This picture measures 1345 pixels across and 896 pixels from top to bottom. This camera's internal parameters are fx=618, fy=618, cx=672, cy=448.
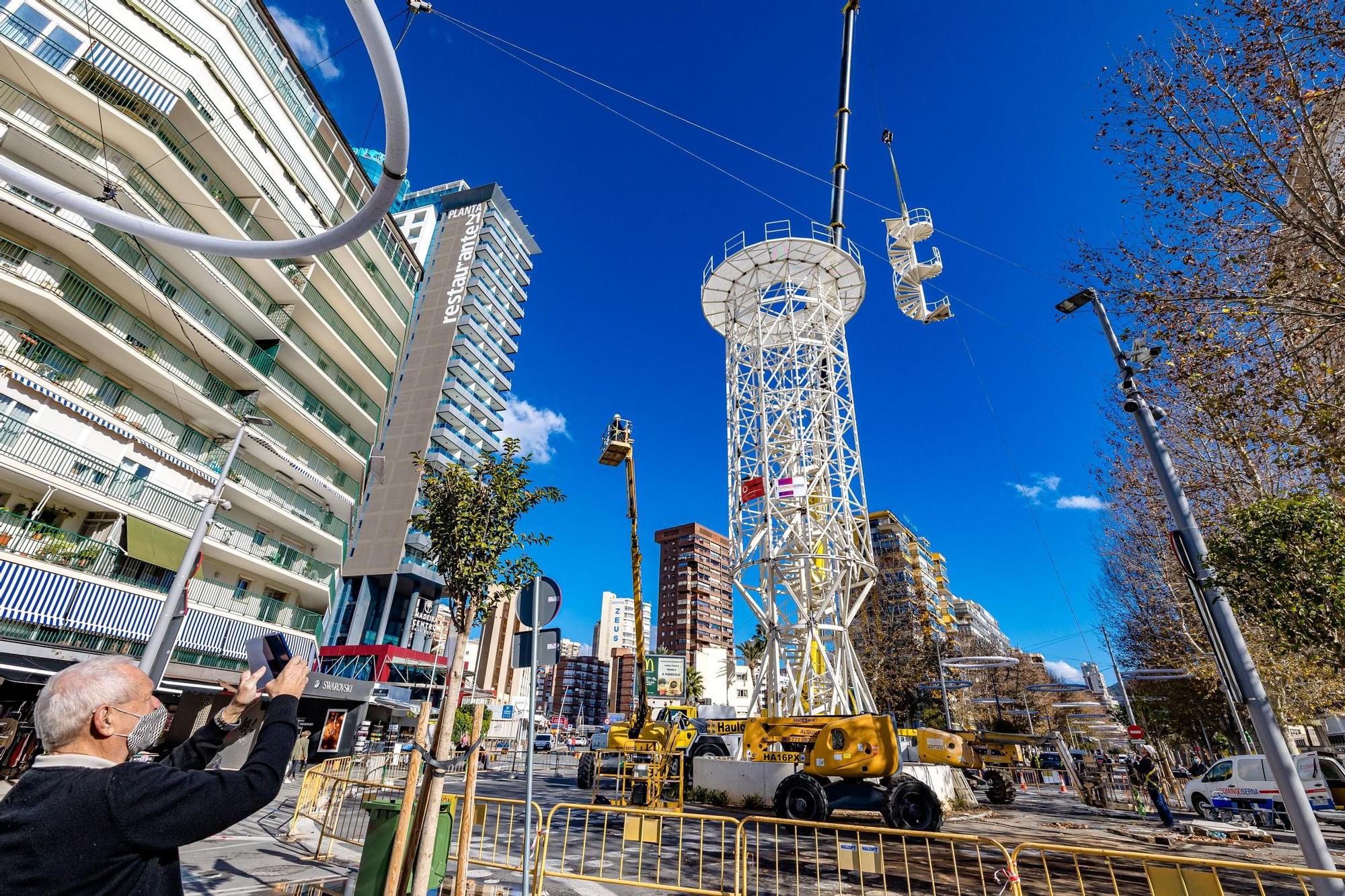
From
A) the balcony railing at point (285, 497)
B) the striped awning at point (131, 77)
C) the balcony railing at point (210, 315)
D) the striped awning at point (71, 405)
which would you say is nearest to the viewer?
the striped awning at point (71, 405)

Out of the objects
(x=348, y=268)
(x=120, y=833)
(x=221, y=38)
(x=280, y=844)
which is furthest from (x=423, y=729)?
(x=348, y=268)

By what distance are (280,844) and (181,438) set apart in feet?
55.8

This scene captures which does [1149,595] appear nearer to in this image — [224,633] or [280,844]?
[280,844]

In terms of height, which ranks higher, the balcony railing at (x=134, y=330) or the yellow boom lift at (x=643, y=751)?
the balcony railing at (x=134, y=330)

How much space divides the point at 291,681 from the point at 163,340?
78.1ft

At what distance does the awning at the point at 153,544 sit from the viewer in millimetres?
17234

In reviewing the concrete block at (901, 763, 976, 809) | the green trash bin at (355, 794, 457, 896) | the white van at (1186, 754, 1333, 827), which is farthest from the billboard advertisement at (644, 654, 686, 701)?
the green trash bin at (355, 794, 457, 896)

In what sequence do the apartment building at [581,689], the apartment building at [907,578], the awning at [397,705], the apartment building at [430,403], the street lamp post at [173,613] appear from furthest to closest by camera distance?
the apartment building at [581,689] → the apartment building at [907,578] → the apartment building at [430,403] → the awning at [397,705] → the street lamp post at [173,613]

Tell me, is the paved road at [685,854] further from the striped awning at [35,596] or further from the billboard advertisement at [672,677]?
the billboard advertisement at [672,677]

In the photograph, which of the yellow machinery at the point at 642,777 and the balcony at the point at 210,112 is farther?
the balcony at the point at 210,112

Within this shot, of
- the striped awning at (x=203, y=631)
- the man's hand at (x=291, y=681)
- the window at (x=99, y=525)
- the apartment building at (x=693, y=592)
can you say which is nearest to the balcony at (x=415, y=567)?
the striped awning at (x=203, y=631)

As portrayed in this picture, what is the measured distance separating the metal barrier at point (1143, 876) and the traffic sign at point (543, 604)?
4872mm

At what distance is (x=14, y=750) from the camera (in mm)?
14539

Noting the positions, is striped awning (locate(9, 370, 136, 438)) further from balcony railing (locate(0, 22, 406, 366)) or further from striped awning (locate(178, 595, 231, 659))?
balcony railing (locate(0, 22, 406, 366))
